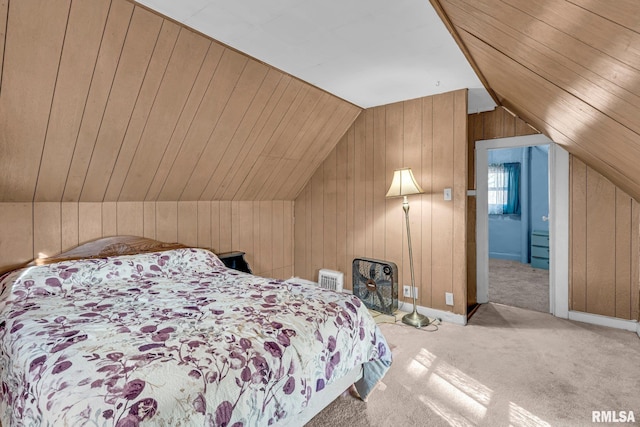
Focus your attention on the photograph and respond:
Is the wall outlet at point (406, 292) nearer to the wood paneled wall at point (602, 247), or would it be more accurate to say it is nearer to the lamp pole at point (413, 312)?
the lamp pole at point (413, 312)

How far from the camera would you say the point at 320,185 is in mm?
4195

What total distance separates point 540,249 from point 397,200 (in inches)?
134

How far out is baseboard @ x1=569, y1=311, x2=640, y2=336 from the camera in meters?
2.89

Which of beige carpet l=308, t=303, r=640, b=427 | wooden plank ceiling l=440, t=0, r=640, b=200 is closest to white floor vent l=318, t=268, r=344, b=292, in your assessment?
beige carpet l=308, t=303, r=640, b=427

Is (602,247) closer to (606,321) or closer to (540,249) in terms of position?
(606,321)

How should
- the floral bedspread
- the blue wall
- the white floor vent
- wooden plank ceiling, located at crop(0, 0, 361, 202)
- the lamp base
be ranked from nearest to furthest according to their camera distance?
1. the floral bedspread
2. wooden plank ceiling, located at crop(0, 0, 361, 202)
3. the lamp base
4. the white floor vent
5. the blue wall

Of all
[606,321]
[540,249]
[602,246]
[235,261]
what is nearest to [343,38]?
[235,261]

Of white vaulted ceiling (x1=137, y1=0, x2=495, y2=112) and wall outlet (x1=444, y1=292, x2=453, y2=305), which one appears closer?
white vaulted ceiling (x1=137, y1=0, x2=495, y2=112)

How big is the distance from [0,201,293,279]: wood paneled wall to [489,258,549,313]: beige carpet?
2.67 meters

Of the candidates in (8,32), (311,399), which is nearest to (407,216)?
(311,399)

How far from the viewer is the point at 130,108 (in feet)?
7.47

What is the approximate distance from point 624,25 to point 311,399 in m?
1.67

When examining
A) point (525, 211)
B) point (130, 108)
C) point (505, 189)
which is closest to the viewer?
point (130, 108)

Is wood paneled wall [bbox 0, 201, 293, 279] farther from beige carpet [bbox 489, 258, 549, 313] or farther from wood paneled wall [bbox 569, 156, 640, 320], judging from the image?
wood paneled wall [bbox 569, 156, 640, 320]
